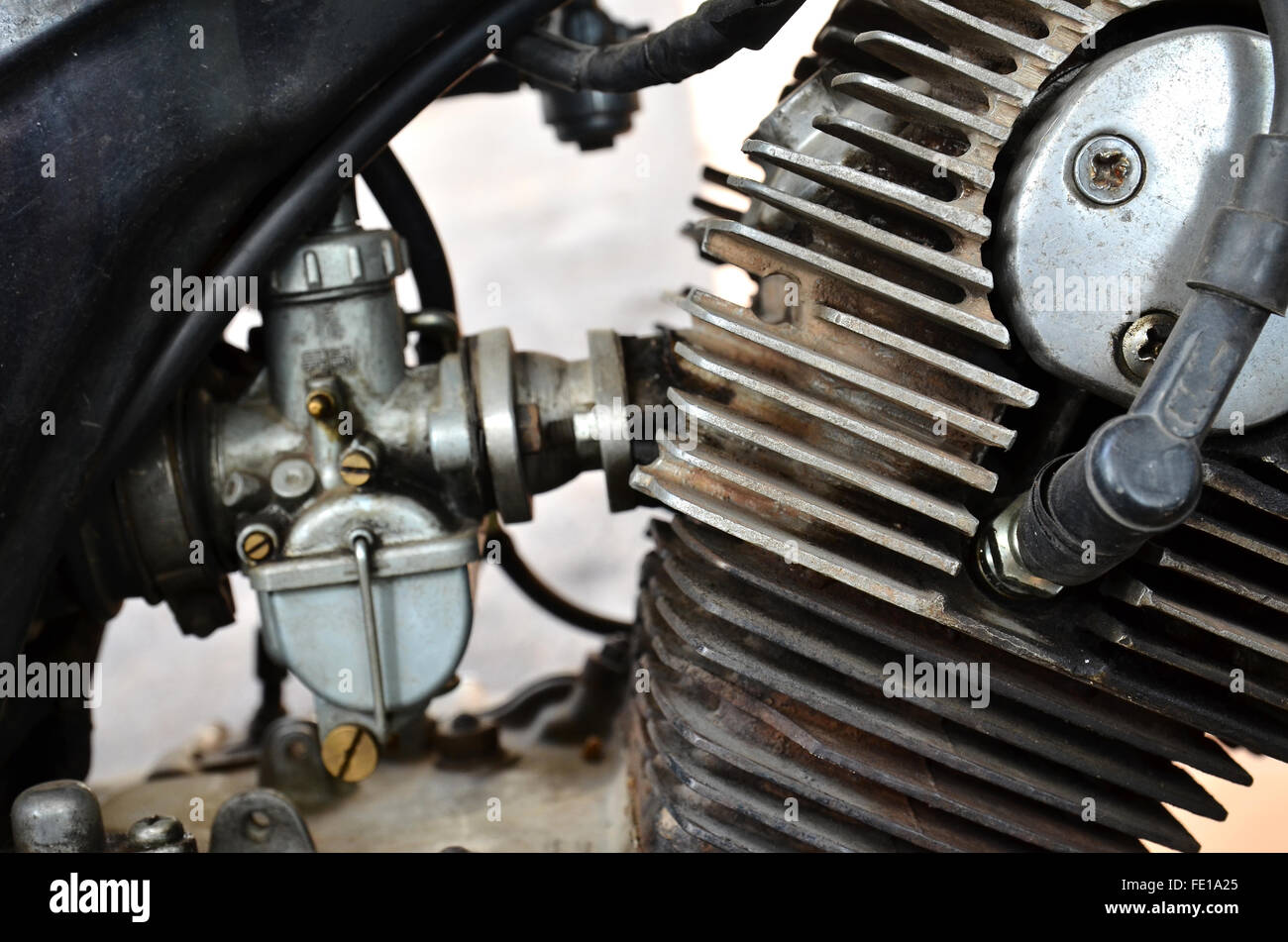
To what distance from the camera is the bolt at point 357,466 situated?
84cm

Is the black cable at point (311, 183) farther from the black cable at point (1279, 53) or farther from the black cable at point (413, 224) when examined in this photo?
the black cable at point (1279, 53)

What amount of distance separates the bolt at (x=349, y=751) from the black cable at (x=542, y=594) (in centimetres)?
21

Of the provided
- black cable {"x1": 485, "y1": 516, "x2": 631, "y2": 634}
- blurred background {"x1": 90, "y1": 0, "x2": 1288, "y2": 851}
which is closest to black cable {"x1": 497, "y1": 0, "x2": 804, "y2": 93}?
black cable {"x1": 485, "y1": 516, "x2": 631, "y2": 634}

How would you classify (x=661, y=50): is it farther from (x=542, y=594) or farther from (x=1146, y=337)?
(x=542, y=594)

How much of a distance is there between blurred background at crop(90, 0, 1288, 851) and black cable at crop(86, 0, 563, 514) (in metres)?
0.70

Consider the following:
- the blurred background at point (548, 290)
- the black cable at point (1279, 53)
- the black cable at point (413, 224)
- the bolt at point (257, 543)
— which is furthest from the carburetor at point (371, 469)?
the blurred background at point (548, 290)

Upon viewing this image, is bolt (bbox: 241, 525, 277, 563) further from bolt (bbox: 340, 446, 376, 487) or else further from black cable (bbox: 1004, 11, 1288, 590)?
black cable (bbox: 1004, 11, 1288, 590)

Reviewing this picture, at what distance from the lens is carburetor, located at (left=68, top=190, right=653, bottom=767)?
86 cm

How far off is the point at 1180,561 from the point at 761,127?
0.40 m

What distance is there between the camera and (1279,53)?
64 centimetres

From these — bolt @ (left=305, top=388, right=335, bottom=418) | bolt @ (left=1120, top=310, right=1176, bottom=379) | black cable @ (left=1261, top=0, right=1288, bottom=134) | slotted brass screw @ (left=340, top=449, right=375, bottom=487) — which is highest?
black cable @ (left=1261, top=0, right=1288, bottom=134)

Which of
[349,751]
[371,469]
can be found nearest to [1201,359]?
[371,469]

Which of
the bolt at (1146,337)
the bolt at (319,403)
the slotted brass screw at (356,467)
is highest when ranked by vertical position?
the bolt at (1146,337)
